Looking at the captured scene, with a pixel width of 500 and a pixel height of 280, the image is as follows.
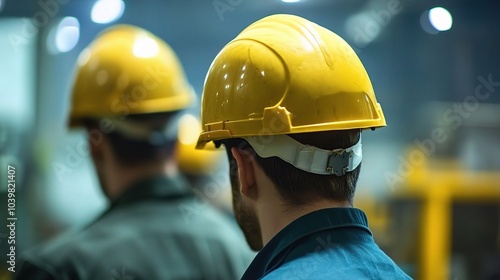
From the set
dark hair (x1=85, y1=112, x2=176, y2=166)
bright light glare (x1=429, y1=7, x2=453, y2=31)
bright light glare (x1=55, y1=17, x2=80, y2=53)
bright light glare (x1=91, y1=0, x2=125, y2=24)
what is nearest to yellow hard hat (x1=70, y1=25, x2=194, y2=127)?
dark hair (x1=85, y1=112, x2=176, y2=166)

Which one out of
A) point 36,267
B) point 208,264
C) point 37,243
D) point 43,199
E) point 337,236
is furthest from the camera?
point 43,199

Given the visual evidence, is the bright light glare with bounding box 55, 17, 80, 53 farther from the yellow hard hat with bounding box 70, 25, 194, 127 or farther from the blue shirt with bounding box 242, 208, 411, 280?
the blue shirt with bounding box 242, 208, 411, 280

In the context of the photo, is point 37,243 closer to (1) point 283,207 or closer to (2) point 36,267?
(2) point 36,267

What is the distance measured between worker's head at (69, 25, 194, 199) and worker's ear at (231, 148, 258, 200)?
0.71 meters

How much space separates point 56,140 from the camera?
285 centimetres

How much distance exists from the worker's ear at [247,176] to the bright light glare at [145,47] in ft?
3.10

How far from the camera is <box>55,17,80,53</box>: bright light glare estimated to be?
275 cm

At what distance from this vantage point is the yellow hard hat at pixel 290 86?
118cm

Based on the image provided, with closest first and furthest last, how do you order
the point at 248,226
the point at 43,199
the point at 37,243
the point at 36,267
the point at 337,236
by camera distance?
the point at 337,236
the point at 248,226
the point at 36,267
the point at 37,243
the point at 43,199

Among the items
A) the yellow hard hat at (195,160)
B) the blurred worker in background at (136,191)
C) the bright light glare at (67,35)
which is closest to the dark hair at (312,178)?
the blurred worker in background at (136,191)

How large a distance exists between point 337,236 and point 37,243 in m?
1.79

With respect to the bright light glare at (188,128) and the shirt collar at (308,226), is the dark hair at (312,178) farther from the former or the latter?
the bright light glare at (188,128)

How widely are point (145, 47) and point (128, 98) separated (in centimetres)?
20

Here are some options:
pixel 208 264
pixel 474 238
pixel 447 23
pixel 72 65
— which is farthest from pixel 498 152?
pixel 72 65
